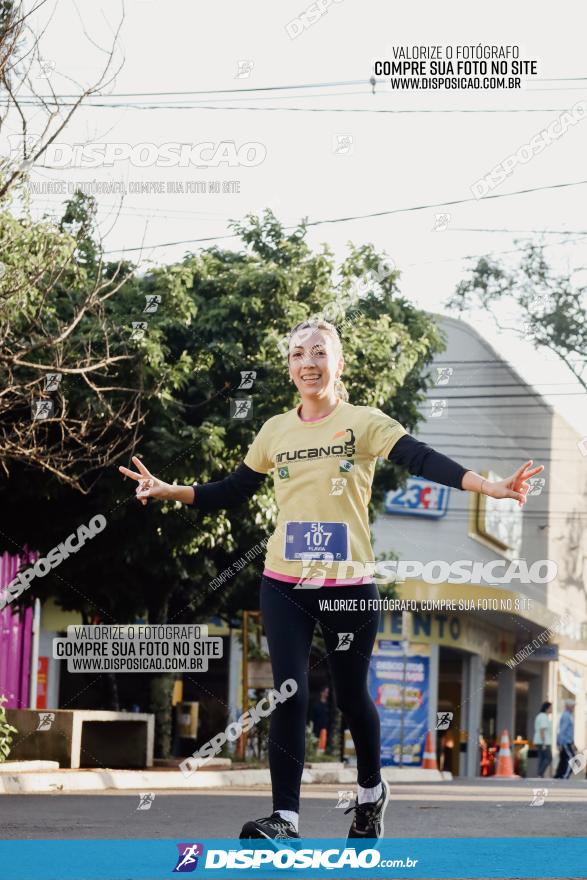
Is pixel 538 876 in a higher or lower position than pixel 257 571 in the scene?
lower

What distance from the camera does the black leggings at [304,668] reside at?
4984 millimetres

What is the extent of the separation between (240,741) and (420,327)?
6.38 m

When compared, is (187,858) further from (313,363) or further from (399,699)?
(399,699)

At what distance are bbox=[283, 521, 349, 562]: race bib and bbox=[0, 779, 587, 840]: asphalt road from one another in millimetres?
1669

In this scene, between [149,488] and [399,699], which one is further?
[399,699]

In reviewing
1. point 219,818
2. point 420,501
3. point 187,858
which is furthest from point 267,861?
point 420,501

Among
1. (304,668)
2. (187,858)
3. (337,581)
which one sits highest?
(337,581)

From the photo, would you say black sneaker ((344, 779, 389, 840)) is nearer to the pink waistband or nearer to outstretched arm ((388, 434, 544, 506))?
the pink waistband

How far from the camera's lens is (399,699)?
34.5m

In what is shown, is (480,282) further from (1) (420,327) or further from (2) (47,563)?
(2) (47,563)

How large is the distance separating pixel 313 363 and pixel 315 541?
2.10 feet

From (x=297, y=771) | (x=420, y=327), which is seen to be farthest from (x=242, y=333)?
(x=297, y=771)

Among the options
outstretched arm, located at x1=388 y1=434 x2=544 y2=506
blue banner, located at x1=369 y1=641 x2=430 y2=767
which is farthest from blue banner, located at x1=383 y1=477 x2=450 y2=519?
outstretched arm, located at x1=388 y1=434 x2=544 y2=506

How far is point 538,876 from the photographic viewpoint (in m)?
4.75
